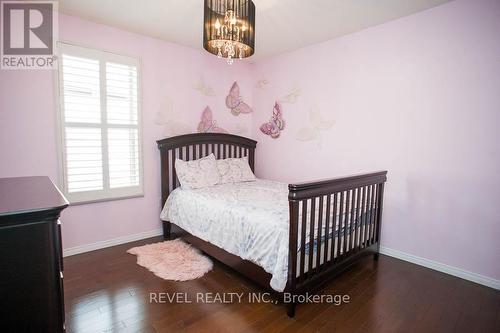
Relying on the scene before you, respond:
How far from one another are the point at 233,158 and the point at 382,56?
2.12m

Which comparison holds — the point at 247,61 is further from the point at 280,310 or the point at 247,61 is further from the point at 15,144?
the point at 280,310

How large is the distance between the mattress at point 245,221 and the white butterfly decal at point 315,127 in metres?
0.75

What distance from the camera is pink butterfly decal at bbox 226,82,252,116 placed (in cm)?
383

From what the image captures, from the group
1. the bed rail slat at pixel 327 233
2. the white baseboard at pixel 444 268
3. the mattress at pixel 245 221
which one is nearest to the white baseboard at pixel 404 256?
the white baseboard at pixel 444 268

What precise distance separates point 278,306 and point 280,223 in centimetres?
61

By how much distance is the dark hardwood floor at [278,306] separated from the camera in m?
1.69

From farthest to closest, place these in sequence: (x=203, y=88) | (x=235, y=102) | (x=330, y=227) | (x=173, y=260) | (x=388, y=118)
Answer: (x=235, y=102), (x=203, y=88), (x=388, y=118), (x=173, y=260), (x=330, y=227)

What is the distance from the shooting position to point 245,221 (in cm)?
209

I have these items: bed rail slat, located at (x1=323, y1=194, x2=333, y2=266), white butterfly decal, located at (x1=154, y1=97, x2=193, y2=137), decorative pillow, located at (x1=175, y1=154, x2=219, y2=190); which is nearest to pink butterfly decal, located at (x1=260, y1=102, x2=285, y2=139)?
decorative pillow, located at (x1=175, y1=154, x2=219, y2=190)

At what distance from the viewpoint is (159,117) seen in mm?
3160

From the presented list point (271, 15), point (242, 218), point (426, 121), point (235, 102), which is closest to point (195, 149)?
point (235, 102)

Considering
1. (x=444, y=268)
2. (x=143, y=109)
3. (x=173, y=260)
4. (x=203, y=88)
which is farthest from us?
(x=203, y=88)

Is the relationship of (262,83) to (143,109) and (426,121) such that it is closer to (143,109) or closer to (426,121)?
(143,109)

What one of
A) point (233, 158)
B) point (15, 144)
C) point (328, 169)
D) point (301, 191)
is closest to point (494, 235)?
point (328, 169)
